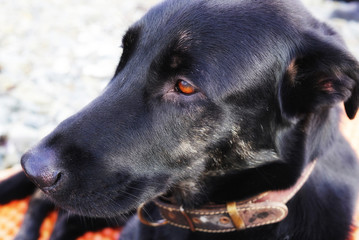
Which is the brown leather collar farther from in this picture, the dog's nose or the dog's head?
the dog's nose

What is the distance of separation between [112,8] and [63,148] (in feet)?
18.8

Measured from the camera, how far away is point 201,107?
6.71 feet

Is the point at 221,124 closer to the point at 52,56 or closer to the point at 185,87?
the point at 185,87

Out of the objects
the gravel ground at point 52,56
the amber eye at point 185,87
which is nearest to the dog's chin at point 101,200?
the amber eye at point 185,87

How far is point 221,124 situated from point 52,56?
13.8 ft

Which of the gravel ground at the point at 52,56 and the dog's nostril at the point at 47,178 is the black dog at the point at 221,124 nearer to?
the dog's nostril at the point at 47,178

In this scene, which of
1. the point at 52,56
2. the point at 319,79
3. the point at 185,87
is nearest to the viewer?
the point at 185,87

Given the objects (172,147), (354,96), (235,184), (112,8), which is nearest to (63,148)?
(172,147)


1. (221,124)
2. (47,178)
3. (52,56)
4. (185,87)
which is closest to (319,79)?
(221,124)

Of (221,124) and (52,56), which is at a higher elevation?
(221,124)

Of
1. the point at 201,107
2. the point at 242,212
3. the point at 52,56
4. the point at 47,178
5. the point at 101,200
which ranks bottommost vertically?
the point at 52,56

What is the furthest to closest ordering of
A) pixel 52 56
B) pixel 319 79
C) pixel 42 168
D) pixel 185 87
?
pixel 52 56 → pixel 319 79 → pixel 185 87 → pixel 42 168

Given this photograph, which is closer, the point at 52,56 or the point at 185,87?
the point at 185,87

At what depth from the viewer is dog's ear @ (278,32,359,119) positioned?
2.05 meters
